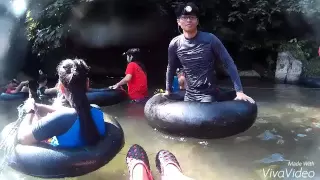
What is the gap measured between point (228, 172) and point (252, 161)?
1.20 feet

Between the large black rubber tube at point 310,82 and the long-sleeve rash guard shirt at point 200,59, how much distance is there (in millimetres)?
5297

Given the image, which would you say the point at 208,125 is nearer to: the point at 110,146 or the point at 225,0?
the point at 110,146

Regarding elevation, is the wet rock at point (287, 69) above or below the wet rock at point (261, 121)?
below

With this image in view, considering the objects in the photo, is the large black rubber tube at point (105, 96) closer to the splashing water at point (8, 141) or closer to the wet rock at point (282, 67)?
the splashing water at point (8, 141)

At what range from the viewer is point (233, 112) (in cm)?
384

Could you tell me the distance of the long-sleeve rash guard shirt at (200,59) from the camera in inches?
167

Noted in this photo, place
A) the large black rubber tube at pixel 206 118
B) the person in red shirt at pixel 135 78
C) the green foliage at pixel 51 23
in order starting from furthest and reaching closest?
the green foliage at pixel 51 23, the person in red shirt at pixel 135 78, the large black rubber tube at pixel 206 118

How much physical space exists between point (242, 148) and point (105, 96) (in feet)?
8.72

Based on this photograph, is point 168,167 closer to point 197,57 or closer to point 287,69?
point 197,57

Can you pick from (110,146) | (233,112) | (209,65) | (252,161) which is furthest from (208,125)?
(110,146)

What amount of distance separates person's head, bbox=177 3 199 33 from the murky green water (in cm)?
133

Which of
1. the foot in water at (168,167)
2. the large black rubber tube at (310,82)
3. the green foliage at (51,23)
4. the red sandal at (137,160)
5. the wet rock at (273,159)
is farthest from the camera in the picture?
the green foliage at (51,23)
